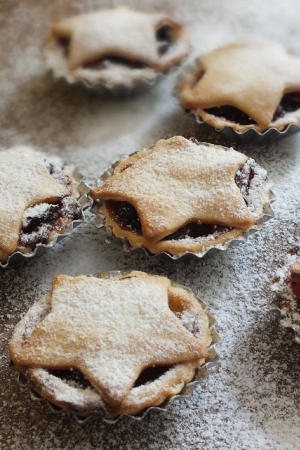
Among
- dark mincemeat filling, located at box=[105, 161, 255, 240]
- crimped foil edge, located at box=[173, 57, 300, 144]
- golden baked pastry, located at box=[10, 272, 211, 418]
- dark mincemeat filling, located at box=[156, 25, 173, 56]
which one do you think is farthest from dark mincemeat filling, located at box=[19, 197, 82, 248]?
dark mincemeat filling, located at box=[156, 25, 173, 56]

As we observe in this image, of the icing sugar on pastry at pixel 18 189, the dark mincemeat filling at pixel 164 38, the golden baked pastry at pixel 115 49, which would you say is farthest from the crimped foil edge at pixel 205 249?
the dark mincemeat filling at pixel 164 38

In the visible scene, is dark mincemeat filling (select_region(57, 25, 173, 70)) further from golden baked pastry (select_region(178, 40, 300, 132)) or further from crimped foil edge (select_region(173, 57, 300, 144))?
crimped foil edge (select_region(173, 57, 300, 144))

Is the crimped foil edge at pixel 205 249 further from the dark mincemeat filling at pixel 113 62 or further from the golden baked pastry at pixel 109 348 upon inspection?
the dark mincemeat filling at pixel 113 62

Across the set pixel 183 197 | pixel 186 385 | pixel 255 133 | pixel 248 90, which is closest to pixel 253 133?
pixel 255 133

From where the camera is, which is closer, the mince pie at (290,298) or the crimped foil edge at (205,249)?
the mince pie at (290,298)

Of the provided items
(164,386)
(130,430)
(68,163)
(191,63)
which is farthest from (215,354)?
(191,63)

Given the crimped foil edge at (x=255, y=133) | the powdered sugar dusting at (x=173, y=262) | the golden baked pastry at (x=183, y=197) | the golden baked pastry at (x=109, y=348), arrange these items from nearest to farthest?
the golden baked pastry at (x=109, y=348) → the powdered sugar dusting at (x=173, y=262) → the golden baked pastry at (x=183, y=197) → the crimped foil edge at (x=255, y=133)

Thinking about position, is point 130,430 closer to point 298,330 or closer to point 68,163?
point 298,330
